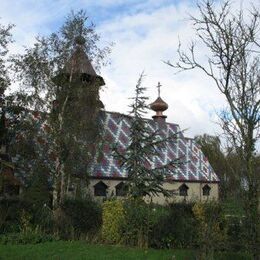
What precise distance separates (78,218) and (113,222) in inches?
119

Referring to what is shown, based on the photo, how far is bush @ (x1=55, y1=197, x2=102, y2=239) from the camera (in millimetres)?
20234

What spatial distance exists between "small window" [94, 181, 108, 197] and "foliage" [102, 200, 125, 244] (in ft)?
55.5

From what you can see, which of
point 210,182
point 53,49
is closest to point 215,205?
point 53,49

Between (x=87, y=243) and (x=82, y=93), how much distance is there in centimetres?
1044

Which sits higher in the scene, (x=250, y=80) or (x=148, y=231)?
(x=250, y=80)

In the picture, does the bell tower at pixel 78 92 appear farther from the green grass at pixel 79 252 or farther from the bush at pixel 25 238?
the green grass at pixel 79 252

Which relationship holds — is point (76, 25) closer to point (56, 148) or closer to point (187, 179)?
point (56, 148)

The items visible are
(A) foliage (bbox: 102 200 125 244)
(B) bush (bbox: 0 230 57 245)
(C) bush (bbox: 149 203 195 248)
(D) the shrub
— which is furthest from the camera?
(A) foliage (bbox: 102 200 125 244)

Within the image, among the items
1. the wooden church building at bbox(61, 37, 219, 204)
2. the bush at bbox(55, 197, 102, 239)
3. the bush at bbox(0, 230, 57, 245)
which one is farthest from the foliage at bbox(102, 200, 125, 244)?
the wooden church building at bbox(61, 37, 219, 204)

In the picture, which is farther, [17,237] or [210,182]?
[210,182]

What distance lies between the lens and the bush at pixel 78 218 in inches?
797

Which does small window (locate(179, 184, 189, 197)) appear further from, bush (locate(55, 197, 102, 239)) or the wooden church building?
bush (locate(55, 197, 102, 239))

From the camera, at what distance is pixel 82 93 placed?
86.4 feet

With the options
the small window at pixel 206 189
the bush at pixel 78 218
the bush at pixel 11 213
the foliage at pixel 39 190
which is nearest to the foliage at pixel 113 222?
the bush at pixel 78 218
